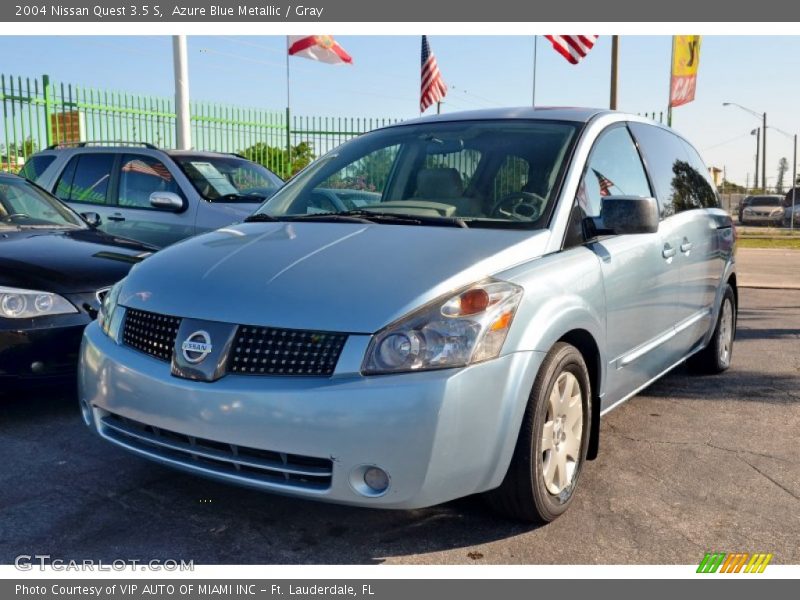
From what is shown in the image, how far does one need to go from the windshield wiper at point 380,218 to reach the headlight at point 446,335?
2.37 ft

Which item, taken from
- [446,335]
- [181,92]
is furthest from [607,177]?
[181,92]

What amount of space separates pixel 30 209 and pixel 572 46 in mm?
10142

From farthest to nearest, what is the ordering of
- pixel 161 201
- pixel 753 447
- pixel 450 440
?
pixel 161 201 < pixel 753 447 < pixel 450 440

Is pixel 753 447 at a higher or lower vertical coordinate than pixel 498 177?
lower

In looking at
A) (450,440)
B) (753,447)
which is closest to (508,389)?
(450,440)

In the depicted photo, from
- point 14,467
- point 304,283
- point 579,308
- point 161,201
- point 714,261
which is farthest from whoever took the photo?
point 161,201

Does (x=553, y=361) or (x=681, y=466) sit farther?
(x=681, y=466)

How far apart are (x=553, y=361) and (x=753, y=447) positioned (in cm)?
182

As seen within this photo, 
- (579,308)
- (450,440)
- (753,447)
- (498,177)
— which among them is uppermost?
(498,177)

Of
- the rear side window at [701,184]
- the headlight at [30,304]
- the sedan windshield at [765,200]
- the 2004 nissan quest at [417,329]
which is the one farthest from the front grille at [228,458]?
the sedan windshield at [765,200]

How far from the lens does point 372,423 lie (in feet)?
8.74

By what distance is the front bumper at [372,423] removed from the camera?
105 inches
